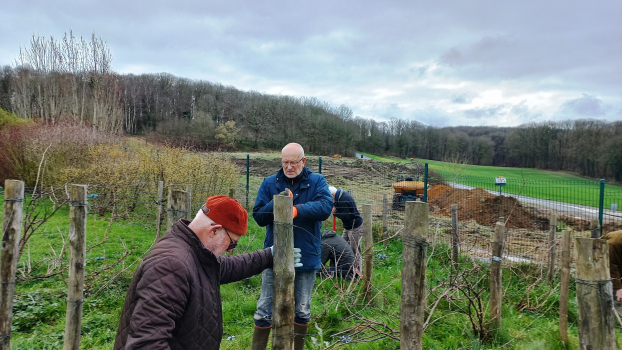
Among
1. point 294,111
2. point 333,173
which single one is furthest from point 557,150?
point 333,173

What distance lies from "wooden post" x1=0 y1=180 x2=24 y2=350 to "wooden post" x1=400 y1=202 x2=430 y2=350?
275 centimetres

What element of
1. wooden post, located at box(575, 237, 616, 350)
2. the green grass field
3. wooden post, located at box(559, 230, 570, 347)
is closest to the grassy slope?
wooden post, located at box(559, 230, 570, 347)

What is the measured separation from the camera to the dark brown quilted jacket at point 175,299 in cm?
137

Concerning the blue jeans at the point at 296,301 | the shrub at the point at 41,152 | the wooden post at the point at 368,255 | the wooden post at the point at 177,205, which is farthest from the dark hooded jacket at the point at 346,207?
the shrub at the point at 41,152

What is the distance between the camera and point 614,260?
3.26 m

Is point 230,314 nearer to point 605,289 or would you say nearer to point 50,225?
point 605,289

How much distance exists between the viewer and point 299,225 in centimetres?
286

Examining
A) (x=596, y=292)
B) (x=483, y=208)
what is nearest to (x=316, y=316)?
(x=596, y=292)

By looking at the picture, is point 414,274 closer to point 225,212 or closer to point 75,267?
point 225,212

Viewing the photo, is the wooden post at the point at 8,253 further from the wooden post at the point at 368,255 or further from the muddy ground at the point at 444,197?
the muddy ground at the point at 444,197

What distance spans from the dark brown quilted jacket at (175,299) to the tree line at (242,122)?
13.2 m

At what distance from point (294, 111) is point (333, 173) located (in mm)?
34765

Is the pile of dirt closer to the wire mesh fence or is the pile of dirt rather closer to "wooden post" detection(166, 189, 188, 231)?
the wire mesh fence

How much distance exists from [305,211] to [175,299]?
4.61 feet
